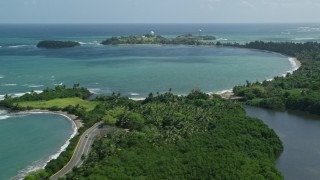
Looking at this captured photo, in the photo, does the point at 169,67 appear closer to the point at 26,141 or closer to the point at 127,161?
the point at 26,141

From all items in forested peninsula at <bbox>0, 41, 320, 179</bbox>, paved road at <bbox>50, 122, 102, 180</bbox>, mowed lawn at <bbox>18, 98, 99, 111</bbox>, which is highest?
forested peninsula at <bbox>0, 41, 320, 179</bbox>

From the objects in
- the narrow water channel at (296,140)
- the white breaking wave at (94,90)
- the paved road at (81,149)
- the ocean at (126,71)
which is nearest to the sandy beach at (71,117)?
the ocean at (126,71)

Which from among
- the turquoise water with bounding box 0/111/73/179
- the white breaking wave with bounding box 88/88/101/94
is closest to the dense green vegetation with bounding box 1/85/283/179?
the turquoise water with bounding box 0/111/73/179

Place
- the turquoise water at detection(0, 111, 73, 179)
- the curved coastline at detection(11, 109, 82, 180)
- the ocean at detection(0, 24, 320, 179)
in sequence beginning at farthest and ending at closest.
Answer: the ocean at detection(0, 24, 320, 179) < the turquoise water at detection(0, 111, 73, 179) < the curved coastline at detection(11, 109, 82, 180)

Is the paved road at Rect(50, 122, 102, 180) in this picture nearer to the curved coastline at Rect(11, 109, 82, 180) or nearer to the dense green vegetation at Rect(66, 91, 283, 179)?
the dense green vegetation at Rect(66, 91, 283, 179)

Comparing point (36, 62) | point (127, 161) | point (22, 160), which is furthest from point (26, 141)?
point (36, 62)

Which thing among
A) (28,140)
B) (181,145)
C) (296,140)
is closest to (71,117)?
(28,140)
